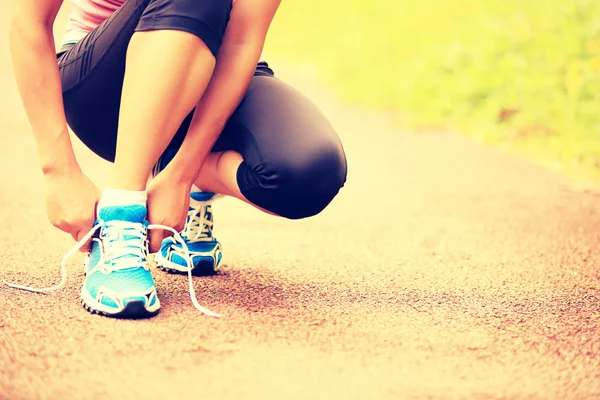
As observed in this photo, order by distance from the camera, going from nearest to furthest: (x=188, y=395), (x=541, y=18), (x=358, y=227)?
(x=188, y=395) < (x=358, y=227) < (x=541, y=18)

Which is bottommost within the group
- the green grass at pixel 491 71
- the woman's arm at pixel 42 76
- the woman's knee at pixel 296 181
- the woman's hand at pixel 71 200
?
the green grass at pixel 491 71

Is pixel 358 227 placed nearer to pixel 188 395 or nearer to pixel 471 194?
pixel 471 194

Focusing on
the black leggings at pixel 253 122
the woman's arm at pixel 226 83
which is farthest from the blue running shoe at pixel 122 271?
the black leggings at pixel 253 122

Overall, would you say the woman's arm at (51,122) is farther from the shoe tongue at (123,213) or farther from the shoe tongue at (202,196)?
the shoe tongue at (202,196)

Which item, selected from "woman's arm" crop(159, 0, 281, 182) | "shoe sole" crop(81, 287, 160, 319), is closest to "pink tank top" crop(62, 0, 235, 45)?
"woman's arm" crop(159, 0, 281, 182)

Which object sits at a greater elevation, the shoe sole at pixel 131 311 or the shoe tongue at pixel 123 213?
the shoe tongue at pixel 123 213

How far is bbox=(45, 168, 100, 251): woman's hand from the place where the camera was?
65.4 inches

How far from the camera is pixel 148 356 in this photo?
1.44 m

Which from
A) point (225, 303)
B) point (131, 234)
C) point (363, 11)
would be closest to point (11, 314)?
point (131, 234)

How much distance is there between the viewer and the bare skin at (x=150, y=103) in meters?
1.60

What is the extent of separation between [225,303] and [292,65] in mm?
7194

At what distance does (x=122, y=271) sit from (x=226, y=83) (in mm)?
467

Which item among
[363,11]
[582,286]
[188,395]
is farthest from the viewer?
[363,11]

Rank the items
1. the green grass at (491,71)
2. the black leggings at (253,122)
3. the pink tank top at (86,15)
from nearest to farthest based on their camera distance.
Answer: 1. the black leggings at (253,122)
2. the pink tank top at (86,15)
3. the green grass at (491,71)
